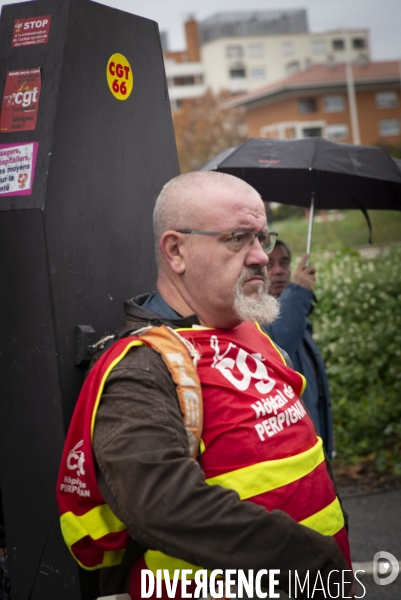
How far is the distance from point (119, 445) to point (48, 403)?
0.51 meters

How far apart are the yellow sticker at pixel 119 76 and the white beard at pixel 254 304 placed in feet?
2.85

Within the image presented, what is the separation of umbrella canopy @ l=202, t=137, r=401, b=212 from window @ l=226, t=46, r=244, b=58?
90.4 meters

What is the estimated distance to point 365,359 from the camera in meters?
7.23

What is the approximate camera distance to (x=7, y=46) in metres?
2.51

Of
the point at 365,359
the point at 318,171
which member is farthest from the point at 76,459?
the point at 365,359

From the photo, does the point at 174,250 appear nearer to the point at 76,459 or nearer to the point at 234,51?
the point at 76,459

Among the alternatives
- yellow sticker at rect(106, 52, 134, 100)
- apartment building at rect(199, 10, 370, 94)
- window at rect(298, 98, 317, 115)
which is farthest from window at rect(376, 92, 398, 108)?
yellow sticker at rect(106, 52, 134, 100)

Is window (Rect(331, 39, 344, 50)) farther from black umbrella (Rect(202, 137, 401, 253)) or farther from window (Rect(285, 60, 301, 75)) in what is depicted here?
black umbrella (Rect(202, 137, 401, 253))

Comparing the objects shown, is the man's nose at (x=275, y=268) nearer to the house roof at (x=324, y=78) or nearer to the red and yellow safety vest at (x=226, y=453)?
the red and yellow safety vest at (x=226, y=453)

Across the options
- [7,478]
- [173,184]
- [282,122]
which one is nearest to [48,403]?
[7,478]

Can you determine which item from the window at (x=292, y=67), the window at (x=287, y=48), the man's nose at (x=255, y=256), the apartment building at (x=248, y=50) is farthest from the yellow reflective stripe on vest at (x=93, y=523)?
the window at (x=287, y=48)

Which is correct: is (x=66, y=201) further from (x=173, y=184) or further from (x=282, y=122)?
(x=282, y=122)

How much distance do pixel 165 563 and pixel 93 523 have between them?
0.76 ft

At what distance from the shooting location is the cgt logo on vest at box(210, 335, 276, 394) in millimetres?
2250
